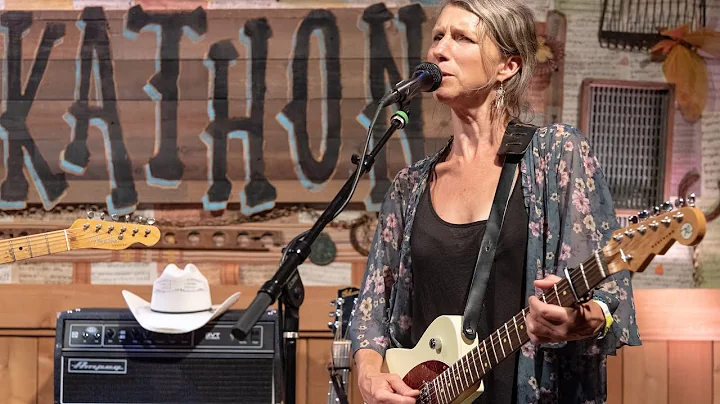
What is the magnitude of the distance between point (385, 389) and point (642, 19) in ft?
7.19

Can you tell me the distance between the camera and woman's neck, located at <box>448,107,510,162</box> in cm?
210

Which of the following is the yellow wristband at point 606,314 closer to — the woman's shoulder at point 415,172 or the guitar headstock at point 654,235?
the guitar headstock at point 654,235

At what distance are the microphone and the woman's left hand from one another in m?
0.57

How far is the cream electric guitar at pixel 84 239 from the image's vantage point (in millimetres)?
2957

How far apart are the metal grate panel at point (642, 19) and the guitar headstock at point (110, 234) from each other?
1.99 m

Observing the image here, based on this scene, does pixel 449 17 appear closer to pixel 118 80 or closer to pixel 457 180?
pixel 457 180

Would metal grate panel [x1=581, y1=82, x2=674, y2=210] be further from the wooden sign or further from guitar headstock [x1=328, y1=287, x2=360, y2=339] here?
guitar headstock [x1=328, y1=287, x2=360, y2=339]

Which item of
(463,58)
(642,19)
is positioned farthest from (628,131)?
(463,58)

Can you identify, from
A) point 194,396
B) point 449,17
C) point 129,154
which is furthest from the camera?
point 129,154

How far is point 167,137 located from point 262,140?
1.37ft

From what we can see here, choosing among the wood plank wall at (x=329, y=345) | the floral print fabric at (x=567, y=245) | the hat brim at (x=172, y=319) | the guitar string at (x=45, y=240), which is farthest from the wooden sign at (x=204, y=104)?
the floral print fabric at (x=567, y=245)

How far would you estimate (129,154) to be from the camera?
11.8 feet

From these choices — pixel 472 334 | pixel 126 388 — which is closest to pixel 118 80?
pixel 126 388

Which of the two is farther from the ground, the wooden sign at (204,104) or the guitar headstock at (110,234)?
the wooden sign at (204,104)
